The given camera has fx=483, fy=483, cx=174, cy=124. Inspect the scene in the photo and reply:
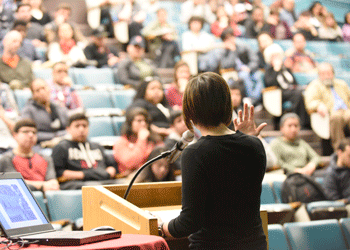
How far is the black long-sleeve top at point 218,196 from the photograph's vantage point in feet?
3.57

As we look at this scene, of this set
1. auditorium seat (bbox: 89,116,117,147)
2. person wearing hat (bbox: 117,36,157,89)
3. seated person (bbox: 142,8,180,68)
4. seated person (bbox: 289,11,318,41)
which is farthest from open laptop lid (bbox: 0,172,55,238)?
seated person (bbox: 289,11,318,41)

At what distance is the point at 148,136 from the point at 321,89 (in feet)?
7.06

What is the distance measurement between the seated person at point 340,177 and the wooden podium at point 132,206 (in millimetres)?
2243

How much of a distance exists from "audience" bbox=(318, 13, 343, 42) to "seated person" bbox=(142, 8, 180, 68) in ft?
9.15

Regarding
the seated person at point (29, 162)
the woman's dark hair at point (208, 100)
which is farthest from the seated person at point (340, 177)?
the woman's dark hair at point (208, 100)

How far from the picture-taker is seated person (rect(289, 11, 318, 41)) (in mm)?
7203

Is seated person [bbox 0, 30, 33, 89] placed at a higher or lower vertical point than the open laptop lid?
higher

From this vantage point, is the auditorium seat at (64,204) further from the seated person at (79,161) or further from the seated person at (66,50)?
the seated person at (66,50)

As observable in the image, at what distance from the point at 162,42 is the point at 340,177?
293cm

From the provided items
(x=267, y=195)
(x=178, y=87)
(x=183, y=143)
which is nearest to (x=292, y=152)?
(x=267, y=195)

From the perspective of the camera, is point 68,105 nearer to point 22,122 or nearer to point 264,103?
point 22,122

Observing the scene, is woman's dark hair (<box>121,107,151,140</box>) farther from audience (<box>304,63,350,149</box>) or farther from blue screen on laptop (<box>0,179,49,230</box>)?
blue screen on laptop (<box>0,179,49,230</box>)

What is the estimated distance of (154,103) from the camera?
407 cm

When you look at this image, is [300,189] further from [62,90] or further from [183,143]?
[183,143]
